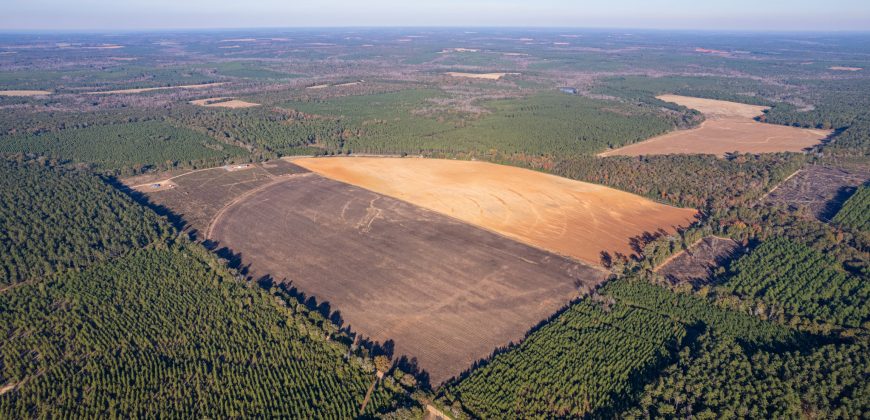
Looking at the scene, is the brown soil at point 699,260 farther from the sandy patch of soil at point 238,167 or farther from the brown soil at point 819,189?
the sandy patch of soil at point 238,167

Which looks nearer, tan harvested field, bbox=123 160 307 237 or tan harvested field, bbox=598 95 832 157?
tan harvested field, bbox=123 160 307 237

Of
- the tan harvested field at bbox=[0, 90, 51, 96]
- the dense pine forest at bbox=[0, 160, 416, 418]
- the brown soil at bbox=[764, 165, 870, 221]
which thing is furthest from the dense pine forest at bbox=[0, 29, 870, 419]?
the tan harvested field at bbox=[0, 90, 51, 96]

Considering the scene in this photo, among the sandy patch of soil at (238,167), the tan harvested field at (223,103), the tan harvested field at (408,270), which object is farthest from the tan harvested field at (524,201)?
the tan harvested field at (223,103)

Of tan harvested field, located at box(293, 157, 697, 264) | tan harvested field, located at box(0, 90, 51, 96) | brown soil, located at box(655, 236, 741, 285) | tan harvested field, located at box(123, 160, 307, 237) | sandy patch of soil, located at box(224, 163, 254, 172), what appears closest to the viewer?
brown soil, located at box(655, 236, 741, 285)

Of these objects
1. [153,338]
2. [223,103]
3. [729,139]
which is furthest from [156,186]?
[729,139]

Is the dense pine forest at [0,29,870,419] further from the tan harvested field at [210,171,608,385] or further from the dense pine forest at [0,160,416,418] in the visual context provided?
the tan harvested field at [210,171,608,385]

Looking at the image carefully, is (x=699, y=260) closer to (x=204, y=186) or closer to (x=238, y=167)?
(x=204, y=186)

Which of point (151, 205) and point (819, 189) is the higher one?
point (819, 189)
